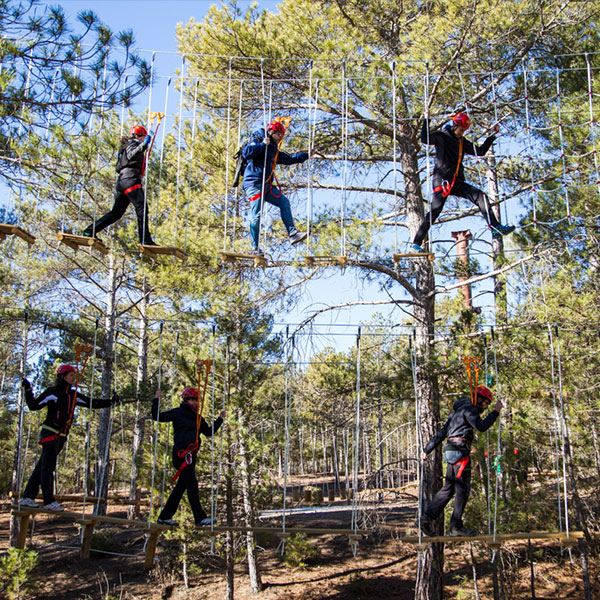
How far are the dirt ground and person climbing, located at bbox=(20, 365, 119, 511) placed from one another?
17.8 feet

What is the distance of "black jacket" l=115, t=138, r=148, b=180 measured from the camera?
645 cm

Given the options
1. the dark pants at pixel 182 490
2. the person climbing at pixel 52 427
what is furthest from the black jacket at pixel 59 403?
the dark pants at pixel 182 490

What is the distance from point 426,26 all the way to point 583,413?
6.71m

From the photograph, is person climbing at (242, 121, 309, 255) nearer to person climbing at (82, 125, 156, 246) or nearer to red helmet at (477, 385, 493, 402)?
person climbing at (82, 125, 156, 246)

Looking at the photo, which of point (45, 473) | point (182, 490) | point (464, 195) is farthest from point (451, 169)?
point (45, 473)

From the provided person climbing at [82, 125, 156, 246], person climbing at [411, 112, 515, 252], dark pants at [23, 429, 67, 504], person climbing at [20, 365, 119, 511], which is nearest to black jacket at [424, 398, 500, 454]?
person climbing at [411, 112, 515, 252]

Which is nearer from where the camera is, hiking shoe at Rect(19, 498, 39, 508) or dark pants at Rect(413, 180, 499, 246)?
hiking shoe at Rect(19, 498, 39, 508)

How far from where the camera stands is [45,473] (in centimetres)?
604

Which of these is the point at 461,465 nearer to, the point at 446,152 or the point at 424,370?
the point at 424,370

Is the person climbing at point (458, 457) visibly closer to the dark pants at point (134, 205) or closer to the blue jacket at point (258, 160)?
the blue jacket at point (258, 160)

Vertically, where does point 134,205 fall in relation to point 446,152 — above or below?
below

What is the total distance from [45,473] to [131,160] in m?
3.26

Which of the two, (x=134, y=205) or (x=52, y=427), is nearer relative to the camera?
(x=52, y=427)

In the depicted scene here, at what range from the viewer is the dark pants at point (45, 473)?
602 cm
